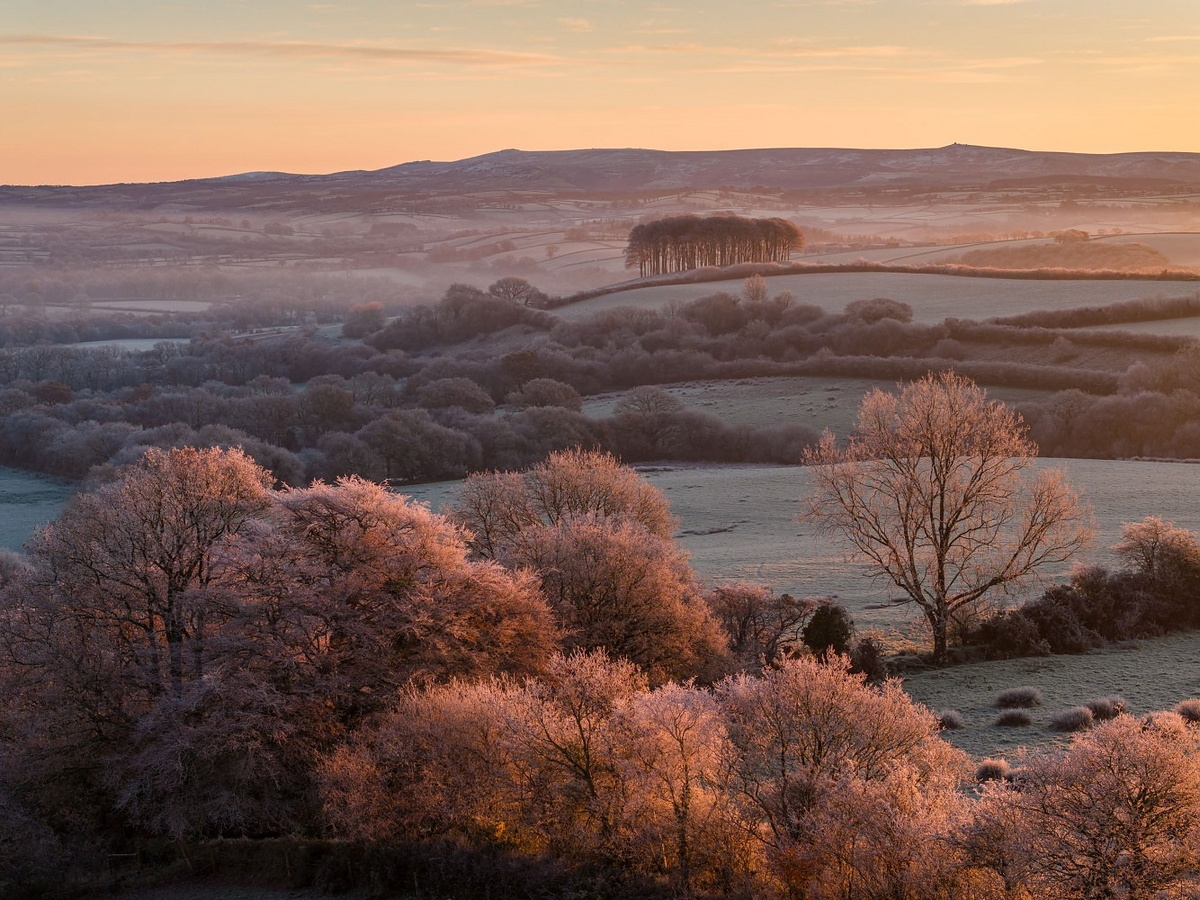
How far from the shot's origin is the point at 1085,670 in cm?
3428

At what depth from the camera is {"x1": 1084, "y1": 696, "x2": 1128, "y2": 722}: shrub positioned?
1160 inches

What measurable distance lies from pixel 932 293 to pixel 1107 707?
9409 centimetres

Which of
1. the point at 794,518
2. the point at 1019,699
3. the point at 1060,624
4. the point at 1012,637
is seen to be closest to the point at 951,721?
the point at 1019,699

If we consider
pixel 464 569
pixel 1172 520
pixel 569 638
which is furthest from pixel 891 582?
pixel 464 569

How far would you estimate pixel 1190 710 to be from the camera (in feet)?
93.1

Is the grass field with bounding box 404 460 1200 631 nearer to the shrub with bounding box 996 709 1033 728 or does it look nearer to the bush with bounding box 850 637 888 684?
the bush with bounding box 850 637 888 684

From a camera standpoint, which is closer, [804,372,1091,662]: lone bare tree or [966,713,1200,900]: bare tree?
[966,713,1200,900]: bare tree

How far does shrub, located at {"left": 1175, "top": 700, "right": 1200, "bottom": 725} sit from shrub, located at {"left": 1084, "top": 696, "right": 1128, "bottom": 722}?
1358mm

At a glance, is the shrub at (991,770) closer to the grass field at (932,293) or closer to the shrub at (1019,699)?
the shrub at (1019,699)

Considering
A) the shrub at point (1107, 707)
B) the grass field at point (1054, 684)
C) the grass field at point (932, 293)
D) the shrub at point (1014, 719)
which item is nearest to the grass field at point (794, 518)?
the grass field at point (1054, 684)

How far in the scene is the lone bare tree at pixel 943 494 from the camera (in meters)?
38.0

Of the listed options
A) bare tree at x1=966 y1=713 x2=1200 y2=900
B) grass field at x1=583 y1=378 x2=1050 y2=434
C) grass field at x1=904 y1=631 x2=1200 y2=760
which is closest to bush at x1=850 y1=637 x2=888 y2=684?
grass field at x1=904 y1=631 x2=1200 y2=760

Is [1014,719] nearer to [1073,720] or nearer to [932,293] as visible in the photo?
[1073,720]

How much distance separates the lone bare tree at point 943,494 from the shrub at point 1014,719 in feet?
23.1
